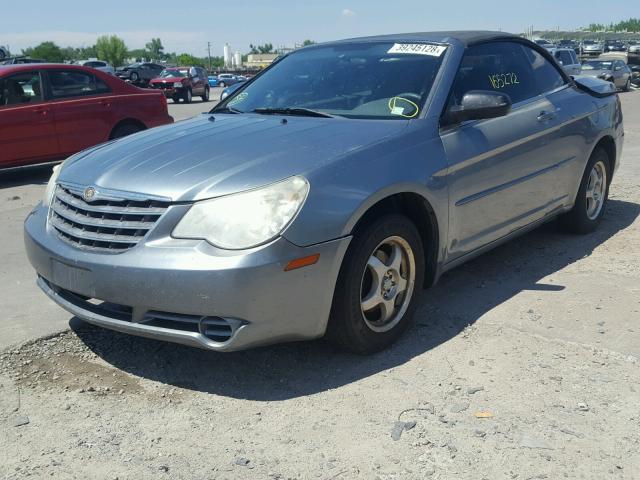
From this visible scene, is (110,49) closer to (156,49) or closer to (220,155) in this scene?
(156,49)

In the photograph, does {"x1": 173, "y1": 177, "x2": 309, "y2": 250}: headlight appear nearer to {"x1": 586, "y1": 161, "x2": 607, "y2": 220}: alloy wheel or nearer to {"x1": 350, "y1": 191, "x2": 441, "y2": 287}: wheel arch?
{"x1": 350, "y1": 191, "x2": 441, "y2": 287}: wheel arch

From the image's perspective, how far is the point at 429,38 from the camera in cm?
457

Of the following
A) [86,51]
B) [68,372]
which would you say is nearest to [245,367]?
[68,372]

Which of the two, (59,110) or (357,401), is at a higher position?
(59,110)

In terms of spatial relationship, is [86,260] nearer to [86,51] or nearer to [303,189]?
[303,189]

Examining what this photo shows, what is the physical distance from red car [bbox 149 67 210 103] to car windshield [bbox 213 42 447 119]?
84.2ft

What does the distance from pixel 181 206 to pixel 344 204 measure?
74 cm

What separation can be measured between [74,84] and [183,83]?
2012cm

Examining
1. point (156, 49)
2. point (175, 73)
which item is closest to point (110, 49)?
point (156, 49)

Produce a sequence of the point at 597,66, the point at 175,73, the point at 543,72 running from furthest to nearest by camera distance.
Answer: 1. the point at 175,73
2. the point at 597,66
3. the point at 543,72

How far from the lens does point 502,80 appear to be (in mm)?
4859

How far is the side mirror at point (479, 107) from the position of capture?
159 inches

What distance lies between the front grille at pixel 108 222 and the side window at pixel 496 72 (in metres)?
1.95

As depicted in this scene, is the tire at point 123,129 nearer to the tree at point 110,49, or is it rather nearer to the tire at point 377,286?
the tire at point 377,286
